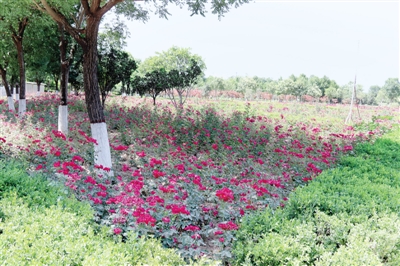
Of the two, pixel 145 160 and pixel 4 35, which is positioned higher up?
pixel 4 35

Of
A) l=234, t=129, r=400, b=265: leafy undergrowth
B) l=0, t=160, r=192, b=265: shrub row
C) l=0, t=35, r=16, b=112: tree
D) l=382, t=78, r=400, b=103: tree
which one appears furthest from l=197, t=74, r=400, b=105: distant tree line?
l=0, t=160, r=192, b=265: shrub row

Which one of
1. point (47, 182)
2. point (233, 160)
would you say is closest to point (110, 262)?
point (47, 182)

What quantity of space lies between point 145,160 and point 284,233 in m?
4.03

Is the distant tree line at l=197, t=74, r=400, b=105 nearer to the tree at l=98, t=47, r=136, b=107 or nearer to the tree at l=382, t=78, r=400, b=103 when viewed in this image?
the tree at l=382, t=78, r=400, b=103

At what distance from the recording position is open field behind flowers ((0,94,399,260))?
11.3 feet

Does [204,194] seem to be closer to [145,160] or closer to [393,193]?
[145,160]

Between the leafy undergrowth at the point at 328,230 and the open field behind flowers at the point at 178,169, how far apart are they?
28 centimetres

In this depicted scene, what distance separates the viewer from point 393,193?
4.75 m

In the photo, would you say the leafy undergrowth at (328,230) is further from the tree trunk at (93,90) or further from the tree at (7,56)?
the tree at (7,56)

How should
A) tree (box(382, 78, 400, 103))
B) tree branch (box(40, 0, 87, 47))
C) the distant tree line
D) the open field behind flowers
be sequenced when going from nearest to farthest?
the open field behind flowers < tree branch (box(40, 0, 87, 47)) < the distant tree line < tree (box(382, 78, 400, 103))

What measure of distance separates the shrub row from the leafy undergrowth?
90 centimetres

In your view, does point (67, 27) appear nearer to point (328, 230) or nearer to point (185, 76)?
point (328, 230)

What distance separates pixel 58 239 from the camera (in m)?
2.68

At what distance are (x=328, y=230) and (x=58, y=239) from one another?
2.89 m
